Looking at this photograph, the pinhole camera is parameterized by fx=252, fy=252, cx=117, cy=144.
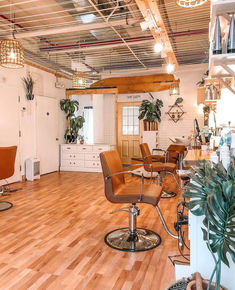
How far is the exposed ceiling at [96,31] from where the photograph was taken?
163 inches

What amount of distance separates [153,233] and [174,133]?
5.48m

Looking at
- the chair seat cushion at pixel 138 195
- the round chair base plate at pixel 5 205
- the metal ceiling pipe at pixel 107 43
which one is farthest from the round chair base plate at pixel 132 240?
the metal ceiling pipe at pixel 107 43

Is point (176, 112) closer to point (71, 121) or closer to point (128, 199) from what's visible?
point (71, 121)

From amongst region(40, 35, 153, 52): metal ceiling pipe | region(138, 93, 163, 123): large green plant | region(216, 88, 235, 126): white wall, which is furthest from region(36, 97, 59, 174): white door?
region(216, 88, 235, 126): white wall

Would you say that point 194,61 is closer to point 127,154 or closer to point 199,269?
point 127,154

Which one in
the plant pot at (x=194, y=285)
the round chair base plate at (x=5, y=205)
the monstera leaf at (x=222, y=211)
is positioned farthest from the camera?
the round chair base plate at (x=5, y=205)

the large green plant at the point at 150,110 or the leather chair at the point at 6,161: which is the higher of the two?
the large green plant at the point at 150,110

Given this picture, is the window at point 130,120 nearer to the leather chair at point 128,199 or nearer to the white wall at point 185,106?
the white wall at point 185,106

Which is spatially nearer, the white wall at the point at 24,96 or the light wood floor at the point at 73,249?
the light wood floor at the point at 73,249

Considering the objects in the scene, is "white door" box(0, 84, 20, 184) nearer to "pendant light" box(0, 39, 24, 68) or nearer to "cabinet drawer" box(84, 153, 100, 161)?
"cabinet drawer" box(84, 153, 100, 161)

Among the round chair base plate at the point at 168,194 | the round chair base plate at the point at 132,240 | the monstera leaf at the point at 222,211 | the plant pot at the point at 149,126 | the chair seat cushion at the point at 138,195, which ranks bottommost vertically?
the round chair base plate at the point at 168,194

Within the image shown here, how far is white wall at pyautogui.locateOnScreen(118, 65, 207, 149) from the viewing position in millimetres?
7871

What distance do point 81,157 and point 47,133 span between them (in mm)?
1210

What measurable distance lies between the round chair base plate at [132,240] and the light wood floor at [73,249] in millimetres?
71
